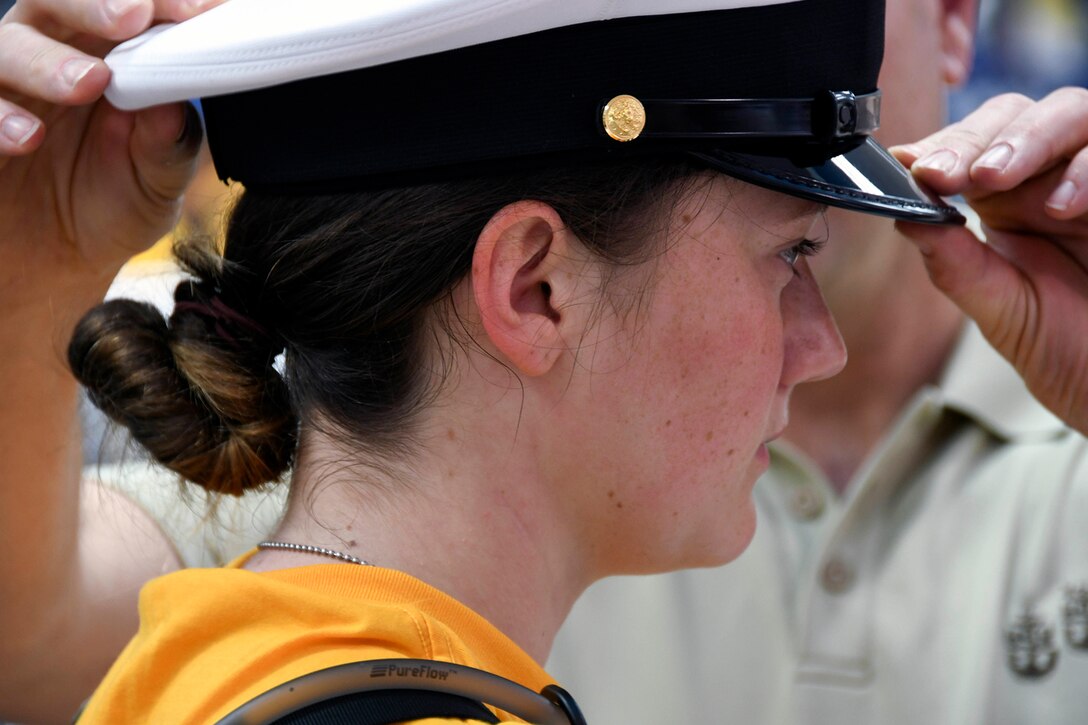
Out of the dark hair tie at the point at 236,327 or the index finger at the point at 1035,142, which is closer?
the dark hair tie at the point at 236,327

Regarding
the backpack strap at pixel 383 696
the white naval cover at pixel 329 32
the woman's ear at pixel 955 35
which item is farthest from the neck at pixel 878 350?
the backpack strap at pixel 383 696

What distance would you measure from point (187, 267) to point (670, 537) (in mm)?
562

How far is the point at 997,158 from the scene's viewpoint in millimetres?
1261

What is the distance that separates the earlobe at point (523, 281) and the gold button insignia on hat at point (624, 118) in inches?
3.4

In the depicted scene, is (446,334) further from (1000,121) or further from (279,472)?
(1000,121)

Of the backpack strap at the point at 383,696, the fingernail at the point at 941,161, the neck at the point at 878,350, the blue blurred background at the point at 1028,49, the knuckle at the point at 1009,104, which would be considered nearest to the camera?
the backpack strap at the point at 383,696

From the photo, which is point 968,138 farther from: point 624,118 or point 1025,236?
point 624,118

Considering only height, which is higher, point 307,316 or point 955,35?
point 955,35

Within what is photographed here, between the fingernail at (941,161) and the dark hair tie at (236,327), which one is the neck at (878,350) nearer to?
the fingernail at (941,161)

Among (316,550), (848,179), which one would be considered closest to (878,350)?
(848,179)

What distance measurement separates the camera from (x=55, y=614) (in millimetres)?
1406

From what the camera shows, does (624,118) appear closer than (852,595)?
Yes

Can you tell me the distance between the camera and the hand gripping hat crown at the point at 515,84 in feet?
2.87

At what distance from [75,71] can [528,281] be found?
1.44 feet
